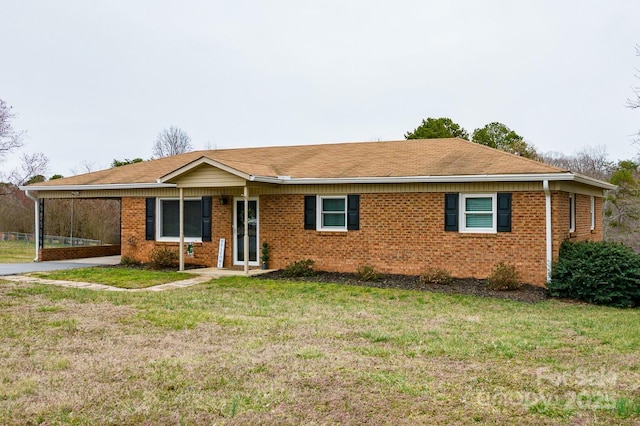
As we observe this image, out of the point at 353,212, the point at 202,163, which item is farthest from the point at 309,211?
the point at 202,163

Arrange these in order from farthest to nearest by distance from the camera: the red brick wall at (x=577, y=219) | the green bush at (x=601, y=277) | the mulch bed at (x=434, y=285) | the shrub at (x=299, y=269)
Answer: the shrub at (x=299, y=269)
the red brick wall at (x=577, y=219)
the mulch bed at (x=434, y=285)
the green bush at (x=601, y=277)

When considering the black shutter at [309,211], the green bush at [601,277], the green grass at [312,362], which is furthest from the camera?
the black shutter at [309,211]

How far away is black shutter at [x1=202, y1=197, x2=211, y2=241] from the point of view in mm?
15820

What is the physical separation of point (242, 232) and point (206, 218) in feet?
3.95

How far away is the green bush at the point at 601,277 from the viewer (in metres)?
10.7

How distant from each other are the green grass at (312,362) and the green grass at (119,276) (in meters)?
2.46

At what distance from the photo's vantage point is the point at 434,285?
488 inches

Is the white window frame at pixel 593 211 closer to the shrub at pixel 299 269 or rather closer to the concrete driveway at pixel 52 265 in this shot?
the shrub at pixel 299 269

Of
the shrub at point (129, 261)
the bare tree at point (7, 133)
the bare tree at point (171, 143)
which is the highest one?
the bare tree at point (171, 143)

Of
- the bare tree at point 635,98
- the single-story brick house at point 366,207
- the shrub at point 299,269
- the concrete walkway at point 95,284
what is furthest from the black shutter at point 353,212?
the bare tree at point 635,98

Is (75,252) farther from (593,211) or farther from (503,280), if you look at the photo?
(593,211)

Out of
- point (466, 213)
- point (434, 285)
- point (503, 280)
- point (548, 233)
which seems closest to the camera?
point (503, 280)

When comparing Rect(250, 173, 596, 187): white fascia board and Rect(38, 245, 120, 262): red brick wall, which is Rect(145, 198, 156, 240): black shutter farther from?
Rect(250, 173, 596, 187): white fascia board

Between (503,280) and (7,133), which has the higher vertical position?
(7,133)
